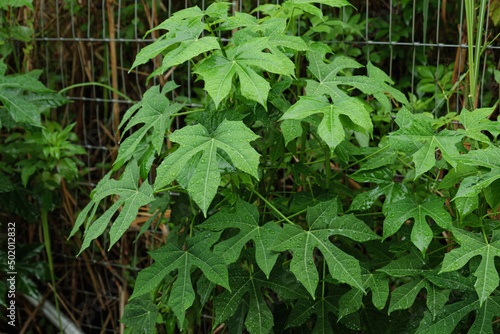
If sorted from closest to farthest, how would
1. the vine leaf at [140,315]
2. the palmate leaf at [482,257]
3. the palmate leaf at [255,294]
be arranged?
1. the palmate leaf at [482,257]
2. the palmate leaf at [255,294]
3. the vine leaf at [140,315]

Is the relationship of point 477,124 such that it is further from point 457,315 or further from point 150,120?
point 150,120

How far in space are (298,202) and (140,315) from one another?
0.57m

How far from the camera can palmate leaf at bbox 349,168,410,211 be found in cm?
130

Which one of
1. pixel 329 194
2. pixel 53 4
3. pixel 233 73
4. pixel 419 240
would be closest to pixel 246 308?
pixel 329 194

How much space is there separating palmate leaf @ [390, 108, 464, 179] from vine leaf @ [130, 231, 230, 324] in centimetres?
51

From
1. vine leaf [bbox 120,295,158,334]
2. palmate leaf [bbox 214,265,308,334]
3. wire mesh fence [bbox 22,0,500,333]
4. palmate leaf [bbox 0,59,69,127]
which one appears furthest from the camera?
wire mesh fence [bbox 22,0,500,333]

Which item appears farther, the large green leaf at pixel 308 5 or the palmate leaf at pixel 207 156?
the large green leaf at pixel 308 5

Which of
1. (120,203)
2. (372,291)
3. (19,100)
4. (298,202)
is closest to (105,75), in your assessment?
(19,100)

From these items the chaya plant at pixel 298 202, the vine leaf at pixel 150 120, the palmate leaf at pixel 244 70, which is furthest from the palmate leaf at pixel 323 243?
the vine leaf at pixel 150 120

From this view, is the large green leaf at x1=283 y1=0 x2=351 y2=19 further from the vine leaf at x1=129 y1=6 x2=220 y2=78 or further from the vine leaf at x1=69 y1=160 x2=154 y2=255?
the vine leaf at x1=69 y1=160 x2=154 y2=255

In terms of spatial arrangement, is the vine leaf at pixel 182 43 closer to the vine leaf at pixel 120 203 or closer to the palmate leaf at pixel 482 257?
the vine leaf at pixel 120 203

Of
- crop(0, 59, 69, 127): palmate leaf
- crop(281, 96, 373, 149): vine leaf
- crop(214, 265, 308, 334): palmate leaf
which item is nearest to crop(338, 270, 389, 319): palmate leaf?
crop(214, 265, 308, 334): palmate leaf

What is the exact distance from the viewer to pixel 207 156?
1117 millimetres

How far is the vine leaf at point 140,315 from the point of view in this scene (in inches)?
55.9
